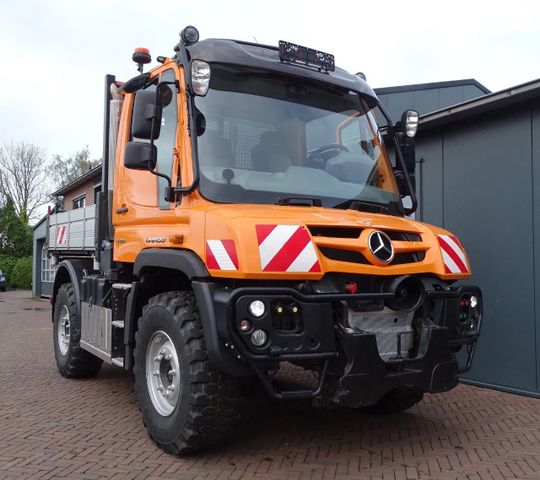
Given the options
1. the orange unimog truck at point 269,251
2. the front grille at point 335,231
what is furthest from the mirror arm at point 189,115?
the front grille at point 335,231

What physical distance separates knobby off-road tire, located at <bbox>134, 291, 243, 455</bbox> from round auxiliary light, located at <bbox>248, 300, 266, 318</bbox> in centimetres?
56

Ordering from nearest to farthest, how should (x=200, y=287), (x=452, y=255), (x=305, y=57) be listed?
(x=200, y=287) < (x=452, y=255) < (x=305, y=57)

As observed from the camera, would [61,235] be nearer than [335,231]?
No

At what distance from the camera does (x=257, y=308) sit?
3.38m

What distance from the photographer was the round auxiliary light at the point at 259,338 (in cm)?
337

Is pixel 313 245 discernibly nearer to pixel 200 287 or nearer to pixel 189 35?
pixel 200 287

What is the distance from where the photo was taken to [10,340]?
1088 cm

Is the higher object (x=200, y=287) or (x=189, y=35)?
(x=189, y=35)

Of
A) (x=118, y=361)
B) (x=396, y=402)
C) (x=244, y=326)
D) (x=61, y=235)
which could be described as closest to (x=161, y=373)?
(x=118, y=361)

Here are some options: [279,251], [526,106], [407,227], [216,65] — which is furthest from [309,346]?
[526,106]

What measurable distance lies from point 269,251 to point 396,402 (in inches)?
98.0

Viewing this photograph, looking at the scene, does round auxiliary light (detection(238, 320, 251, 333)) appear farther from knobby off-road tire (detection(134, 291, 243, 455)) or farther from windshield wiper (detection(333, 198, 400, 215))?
windshield wiper (detection(333, 198, 400, 215))

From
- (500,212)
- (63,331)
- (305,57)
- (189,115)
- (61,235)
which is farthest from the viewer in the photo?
(61,235)

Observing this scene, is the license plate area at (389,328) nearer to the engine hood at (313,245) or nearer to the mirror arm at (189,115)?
the engine hood at (313,245)
